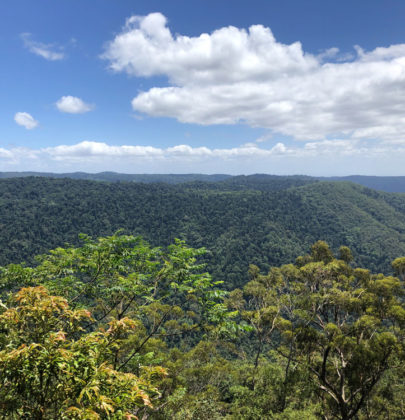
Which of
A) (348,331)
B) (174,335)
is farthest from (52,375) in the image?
(348,331)

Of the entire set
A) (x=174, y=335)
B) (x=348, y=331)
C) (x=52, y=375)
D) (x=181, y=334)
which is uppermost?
(x=52, y=375)

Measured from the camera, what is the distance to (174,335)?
16.0 meters

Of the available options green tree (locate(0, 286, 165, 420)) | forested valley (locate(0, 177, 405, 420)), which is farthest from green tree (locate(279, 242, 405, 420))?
green tree (locate(0, 286, 165, 420))

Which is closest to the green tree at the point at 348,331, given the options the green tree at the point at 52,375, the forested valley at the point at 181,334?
the forested valley at the point at 181,334

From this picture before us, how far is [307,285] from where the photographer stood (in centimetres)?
2019

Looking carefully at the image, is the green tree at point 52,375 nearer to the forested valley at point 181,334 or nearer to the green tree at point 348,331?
the forested valley at point 181,334

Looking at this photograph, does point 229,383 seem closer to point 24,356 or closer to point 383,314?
point 383,314

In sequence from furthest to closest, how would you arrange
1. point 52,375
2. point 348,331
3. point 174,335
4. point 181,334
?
point 181,334 → point 348,331 → point 174,335 → point 52,375

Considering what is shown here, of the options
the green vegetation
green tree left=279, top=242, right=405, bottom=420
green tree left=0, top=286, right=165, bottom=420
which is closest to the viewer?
green tree left=0, top=286, right=165, bottom=420

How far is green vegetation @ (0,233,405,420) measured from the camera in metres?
3.83

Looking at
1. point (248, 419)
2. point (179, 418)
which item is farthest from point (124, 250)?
point (248, 419)

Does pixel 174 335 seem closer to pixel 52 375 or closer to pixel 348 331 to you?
pixel 348 331

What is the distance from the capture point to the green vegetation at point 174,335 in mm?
3828

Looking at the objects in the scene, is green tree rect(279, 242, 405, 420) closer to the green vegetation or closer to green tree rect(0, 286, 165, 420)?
the green vegetation
